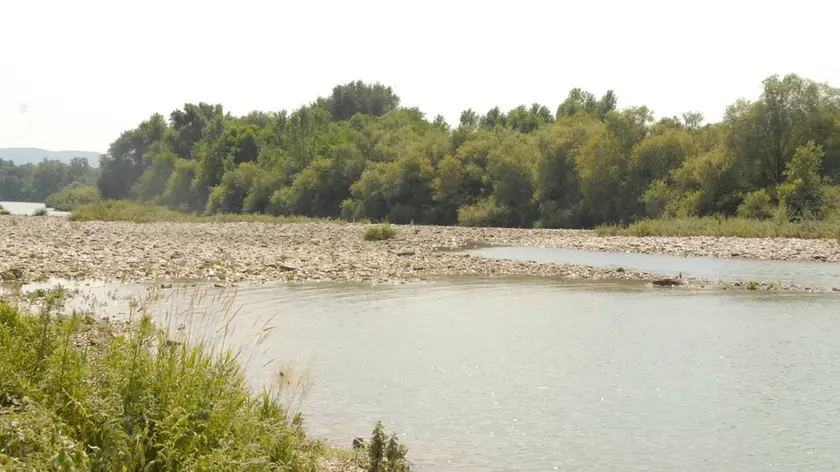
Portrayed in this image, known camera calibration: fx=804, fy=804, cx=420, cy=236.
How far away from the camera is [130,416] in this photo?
21.9ft

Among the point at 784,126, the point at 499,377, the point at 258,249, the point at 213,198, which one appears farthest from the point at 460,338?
the point at 213,198

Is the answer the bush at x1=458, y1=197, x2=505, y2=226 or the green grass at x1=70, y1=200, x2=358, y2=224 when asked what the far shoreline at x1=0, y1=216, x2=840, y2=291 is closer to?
the green grass at x1=70, y1=200, x2=358, y2=224

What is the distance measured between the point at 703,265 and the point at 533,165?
43179 millimetres

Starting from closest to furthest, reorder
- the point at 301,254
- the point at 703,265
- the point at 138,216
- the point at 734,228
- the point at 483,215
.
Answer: the point at 703,265 < the point at 301,254 < the point at 734,228 < the point at 138,216 < the point at 483,215

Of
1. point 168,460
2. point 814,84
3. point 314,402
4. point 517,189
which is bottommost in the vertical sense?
point 314,402

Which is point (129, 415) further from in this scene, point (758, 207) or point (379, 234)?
point (758, 207)

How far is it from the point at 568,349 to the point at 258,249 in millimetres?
23568

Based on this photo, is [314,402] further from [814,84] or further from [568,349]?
[814,84]

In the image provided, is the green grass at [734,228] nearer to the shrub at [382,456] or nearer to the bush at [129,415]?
the shrub at [382,456]

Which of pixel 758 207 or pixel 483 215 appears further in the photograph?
pixel 483 215

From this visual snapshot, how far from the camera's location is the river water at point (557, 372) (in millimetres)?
10203

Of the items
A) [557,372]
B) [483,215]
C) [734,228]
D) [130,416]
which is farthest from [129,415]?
[483,215]

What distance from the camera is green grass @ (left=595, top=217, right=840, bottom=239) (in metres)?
44.8

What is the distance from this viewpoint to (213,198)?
4626 inches
